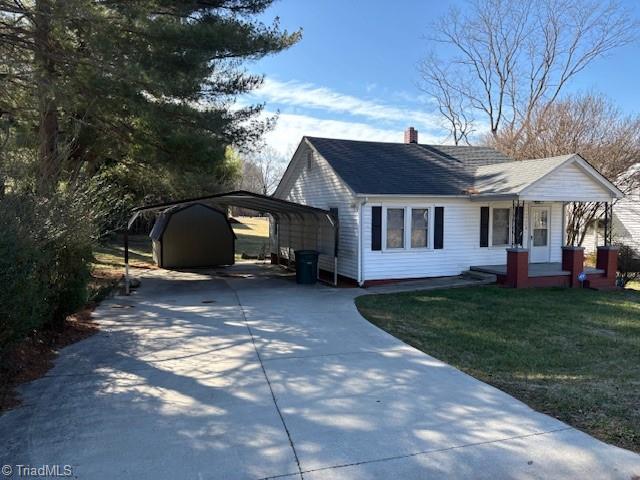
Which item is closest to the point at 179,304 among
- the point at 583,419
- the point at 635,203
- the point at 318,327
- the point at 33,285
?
the point at 318,327

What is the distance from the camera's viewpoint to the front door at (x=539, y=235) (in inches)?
599

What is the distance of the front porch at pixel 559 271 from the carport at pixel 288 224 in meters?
4.38

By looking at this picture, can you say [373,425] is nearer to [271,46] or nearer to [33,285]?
[33,285]

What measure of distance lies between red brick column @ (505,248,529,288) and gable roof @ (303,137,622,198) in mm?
1595

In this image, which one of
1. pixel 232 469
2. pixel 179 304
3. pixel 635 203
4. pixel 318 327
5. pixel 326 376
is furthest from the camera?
pixel 635 203

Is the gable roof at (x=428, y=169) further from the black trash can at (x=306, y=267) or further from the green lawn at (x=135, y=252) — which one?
the green lawn at (x=135, y=252)

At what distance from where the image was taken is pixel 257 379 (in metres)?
5.52

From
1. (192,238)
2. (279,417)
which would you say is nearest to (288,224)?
(192,238)

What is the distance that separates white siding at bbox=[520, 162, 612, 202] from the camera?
1312cm

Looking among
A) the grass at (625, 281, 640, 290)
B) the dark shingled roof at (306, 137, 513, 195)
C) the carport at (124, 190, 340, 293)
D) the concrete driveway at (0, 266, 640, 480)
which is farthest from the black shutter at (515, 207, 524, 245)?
the concrete driveway at (0, 266, 640, 480)

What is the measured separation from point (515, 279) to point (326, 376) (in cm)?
885

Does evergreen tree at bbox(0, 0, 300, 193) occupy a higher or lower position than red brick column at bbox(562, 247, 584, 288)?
higher

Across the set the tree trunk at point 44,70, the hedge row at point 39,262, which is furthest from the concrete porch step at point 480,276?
the tree trunk at point 44,70

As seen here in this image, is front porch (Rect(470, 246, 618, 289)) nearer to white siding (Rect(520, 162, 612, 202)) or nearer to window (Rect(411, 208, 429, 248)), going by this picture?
white siding (Rect(520, 162, 612, 202))
